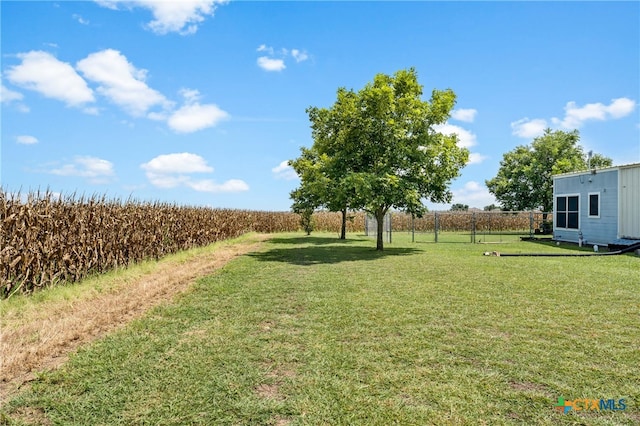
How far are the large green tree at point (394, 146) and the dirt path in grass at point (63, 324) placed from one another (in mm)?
8737

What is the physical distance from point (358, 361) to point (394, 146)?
1339 cm

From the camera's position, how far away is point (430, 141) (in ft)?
56.0

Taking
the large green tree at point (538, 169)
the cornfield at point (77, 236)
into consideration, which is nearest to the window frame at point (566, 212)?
the large green tree at point (538, 169)

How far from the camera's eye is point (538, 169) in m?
34.1

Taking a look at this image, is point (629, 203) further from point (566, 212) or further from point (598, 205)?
point (566, 212)

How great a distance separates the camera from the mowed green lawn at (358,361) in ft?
10.4

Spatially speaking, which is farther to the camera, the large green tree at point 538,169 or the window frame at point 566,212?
the large green tree at point 538,169

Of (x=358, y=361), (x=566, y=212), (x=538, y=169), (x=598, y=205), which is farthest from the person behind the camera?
(x=538, y=169)

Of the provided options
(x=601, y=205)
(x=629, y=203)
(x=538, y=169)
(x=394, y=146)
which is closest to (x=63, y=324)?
(x=394, y=146)

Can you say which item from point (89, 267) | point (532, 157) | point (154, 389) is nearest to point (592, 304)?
point (154, 389)

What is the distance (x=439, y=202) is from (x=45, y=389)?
1597cm

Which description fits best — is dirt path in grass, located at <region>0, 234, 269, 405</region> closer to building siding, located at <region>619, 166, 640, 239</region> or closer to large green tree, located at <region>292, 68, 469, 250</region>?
large green tree, located at <region>292, 68, 469, 250</region>

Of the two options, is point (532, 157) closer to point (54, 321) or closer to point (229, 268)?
point (229, 268)

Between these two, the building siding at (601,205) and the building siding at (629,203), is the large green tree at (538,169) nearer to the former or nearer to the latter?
the building siding at (601,205)
